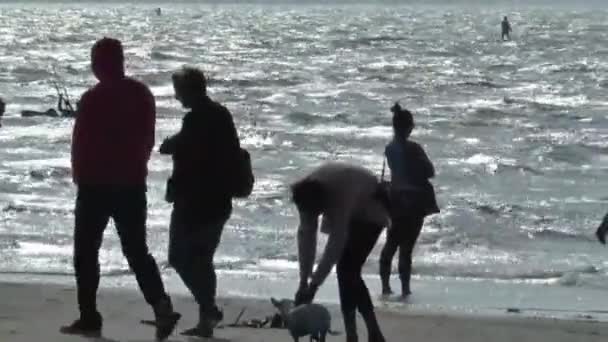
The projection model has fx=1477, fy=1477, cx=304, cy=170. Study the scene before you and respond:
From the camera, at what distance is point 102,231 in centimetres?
766

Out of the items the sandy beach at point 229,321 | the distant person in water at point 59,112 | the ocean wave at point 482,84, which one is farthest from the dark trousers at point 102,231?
the ocean wave at point 482,84

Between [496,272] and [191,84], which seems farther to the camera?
[496,272]

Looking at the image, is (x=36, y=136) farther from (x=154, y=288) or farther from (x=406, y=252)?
(x=154, y=288)

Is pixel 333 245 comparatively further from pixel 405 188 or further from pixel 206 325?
pixel 405 188

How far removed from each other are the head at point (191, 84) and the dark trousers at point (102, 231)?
0.53 metres

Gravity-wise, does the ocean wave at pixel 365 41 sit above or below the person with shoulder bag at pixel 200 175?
below

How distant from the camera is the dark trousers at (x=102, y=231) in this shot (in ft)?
24.9

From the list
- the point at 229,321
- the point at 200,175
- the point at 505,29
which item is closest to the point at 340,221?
the point at 200,175

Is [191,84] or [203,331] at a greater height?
[191,84]

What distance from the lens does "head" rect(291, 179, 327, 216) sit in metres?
7.05

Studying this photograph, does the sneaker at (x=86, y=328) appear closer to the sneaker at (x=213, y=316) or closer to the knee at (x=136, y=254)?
the knee at (x=136, y=254)

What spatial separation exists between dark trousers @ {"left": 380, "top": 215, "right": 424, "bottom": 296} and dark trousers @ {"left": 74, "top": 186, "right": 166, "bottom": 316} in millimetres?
2988

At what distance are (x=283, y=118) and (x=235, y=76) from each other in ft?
56.5

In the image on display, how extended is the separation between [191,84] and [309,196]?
102 centimetres
